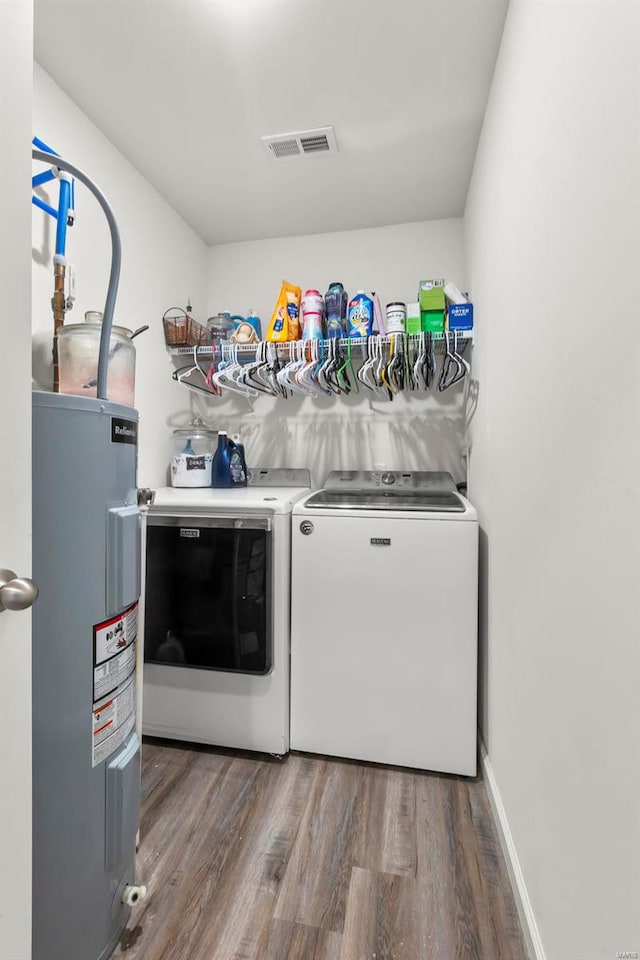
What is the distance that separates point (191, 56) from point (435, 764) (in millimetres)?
2552

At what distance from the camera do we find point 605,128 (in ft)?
2.17

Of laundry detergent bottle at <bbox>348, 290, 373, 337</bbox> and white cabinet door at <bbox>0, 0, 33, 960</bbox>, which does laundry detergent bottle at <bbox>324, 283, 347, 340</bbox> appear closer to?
laundry detergent bottle at <bbox>348, 290, 373, 337</bbox>

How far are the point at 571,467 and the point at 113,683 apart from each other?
1.05 meters

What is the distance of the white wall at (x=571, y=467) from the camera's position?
0.61m

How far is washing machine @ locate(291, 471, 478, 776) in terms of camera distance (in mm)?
1585

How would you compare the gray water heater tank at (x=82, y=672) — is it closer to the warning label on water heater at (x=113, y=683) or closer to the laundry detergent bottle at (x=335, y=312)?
the warning label on water heater at (x=113, y=683)

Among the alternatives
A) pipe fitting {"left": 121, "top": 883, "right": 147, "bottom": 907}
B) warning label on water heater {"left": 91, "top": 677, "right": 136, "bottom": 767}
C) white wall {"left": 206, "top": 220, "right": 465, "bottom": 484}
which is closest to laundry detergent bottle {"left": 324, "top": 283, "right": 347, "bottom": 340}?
white wall {"left": 206, "top": 220, "right": 465, "bottom": 484}

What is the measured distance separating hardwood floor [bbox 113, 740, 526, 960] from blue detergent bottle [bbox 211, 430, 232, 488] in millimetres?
1172

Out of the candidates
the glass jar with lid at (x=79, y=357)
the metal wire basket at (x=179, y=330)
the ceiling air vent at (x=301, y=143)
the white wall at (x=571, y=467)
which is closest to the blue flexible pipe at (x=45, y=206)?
the glass jar with lid at (x=79, y=357)

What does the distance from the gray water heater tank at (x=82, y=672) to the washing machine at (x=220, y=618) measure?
0.65 metres

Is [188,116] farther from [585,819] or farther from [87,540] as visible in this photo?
[585,819]

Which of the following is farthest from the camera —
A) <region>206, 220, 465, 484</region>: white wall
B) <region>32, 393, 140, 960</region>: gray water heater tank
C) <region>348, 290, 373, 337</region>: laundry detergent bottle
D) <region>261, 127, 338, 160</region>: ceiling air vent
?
<region>206, 220, 465, 484</region>: white wall

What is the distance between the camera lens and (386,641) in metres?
1.64

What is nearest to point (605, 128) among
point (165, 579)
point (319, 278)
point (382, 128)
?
point (382, 128)
